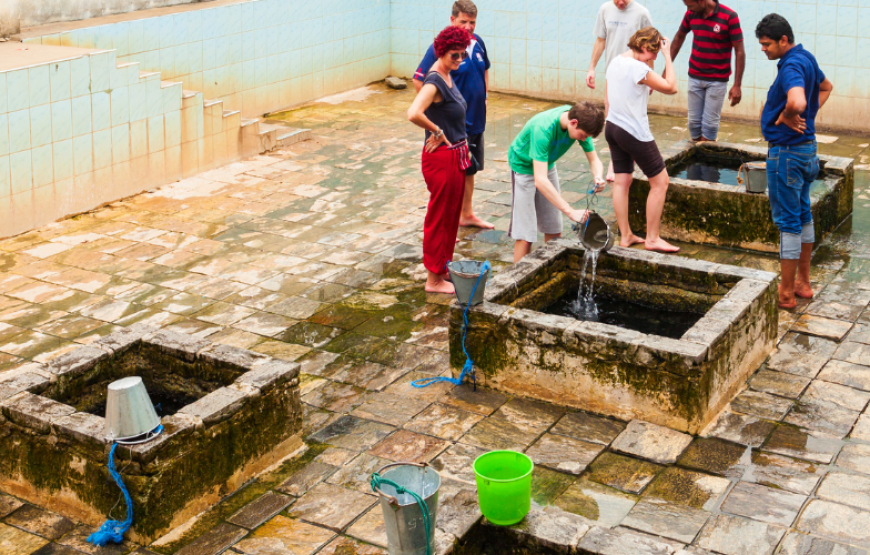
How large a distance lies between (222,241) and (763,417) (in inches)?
182

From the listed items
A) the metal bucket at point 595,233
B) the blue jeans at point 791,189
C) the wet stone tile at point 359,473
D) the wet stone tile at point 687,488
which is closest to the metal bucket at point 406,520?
the wet stone tile at point 359,473

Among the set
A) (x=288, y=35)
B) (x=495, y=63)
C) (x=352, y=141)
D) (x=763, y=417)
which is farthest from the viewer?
(x=495, y=63)

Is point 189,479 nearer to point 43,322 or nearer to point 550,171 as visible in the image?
point 43,322

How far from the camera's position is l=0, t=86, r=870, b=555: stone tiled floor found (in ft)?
14.2

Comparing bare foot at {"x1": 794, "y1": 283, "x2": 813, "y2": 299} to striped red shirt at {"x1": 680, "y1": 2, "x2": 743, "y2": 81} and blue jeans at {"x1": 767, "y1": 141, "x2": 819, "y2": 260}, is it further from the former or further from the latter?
striped red shirt at {"x1": 680, "y1": 2, "x2": 743, "y2": 81}

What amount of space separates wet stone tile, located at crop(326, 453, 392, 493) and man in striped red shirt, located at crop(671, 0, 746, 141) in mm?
5372

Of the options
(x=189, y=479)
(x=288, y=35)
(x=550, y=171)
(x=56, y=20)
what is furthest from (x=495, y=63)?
(x=189, y=479)

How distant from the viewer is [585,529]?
155 inches

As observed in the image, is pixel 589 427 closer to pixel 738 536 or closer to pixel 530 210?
pixel 738 536

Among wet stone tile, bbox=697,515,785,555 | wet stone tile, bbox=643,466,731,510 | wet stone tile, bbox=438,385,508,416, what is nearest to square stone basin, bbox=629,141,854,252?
wet stone tile, bbox=438,385,508,416

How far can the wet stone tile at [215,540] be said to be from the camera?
4.25 m

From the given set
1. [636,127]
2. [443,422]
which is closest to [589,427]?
[443,422]

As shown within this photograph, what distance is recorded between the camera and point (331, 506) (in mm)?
4543

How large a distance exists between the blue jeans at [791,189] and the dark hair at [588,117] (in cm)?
140
